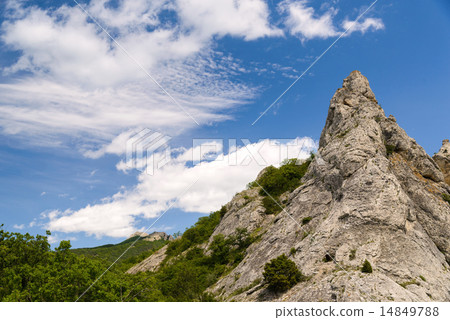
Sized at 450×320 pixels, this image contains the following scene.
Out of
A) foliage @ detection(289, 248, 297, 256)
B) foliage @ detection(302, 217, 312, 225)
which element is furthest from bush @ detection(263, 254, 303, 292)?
foliage @ detection(302, 217, 312, 225)

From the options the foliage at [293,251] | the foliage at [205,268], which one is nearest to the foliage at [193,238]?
the foliage at [205,268]

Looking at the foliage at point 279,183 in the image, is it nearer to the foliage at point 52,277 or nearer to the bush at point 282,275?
the bush at point 282,275

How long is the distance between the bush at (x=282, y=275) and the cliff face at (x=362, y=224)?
0.71 meters

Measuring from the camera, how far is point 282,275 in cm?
2948

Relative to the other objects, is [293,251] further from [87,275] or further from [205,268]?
[205,268]

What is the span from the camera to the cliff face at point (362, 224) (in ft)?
85.5

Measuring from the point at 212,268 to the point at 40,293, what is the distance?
106 feet

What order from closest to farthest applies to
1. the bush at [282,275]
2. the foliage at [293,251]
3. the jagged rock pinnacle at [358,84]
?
the bush at [282,275]
the foliage at [293,251]
the jagged rock pinnacle at [358,84]

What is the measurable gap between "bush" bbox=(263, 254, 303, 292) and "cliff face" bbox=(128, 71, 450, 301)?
713 millimetres

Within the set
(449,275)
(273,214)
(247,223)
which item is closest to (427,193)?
(449,275)

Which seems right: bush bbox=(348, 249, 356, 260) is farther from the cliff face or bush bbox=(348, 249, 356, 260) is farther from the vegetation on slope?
the vegetation on slope

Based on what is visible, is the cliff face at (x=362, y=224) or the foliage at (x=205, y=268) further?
the foliage at (x=205, y=268)

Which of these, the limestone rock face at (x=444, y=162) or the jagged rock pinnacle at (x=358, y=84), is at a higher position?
the jagged rock pinnacle at (x=358, y=84)
